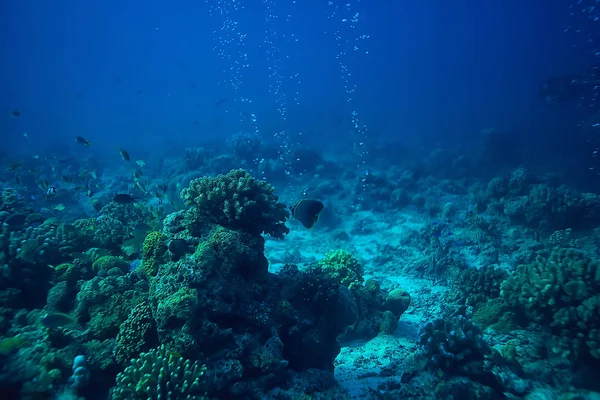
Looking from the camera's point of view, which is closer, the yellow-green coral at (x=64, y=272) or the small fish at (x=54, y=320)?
the small fish at (x=54, y=320)

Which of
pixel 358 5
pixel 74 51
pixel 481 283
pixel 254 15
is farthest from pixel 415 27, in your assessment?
pixel 481 283

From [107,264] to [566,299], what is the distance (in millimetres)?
8932

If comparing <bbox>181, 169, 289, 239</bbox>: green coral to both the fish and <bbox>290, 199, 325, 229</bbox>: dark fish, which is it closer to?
<bbox>290, 199, 325, 229</bbox>: dark fish

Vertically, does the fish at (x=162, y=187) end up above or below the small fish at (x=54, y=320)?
above

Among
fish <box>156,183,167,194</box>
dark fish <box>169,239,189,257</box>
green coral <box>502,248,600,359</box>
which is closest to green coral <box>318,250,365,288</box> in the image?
green coral <box>502,248,600,359</box>

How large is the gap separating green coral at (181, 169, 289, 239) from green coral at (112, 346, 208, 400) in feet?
7.63

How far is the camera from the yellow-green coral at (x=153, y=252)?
514 centimetres

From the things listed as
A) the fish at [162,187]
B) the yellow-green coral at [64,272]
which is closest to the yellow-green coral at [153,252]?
the yellow-green coral at [64,272]

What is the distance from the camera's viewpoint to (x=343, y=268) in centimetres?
900

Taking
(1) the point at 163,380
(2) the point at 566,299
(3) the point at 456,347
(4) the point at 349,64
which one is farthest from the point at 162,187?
(4) the point at 349,64

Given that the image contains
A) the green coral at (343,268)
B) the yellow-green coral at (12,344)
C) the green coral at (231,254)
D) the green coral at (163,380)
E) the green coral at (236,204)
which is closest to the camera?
the green coral at (163,380)

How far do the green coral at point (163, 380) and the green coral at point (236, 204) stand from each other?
2.32m

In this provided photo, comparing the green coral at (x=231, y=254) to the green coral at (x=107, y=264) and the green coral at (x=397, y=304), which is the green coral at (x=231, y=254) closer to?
the green coral at (x=107, y=264)

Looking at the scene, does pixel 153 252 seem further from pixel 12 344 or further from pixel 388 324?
pixel 388 324
